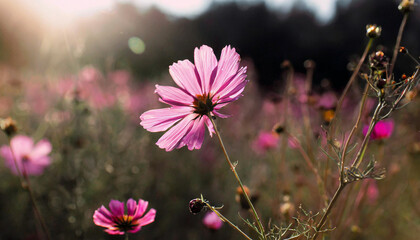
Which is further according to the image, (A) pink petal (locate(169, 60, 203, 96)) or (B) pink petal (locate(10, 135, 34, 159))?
(B) pink petal (locate(10, 135, 34, 159))

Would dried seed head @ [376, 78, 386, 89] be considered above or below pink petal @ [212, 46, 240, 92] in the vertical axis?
below

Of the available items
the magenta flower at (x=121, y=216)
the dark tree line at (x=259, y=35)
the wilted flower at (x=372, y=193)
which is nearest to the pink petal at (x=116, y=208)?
the magenta flower at (x=121, y=216)

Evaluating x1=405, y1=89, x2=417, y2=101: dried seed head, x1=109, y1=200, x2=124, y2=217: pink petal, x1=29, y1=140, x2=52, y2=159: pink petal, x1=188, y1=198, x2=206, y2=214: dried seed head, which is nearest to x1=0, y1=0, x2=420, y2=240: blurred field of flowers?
x1=29, y1=140, x2=52, y2=159: pink petal

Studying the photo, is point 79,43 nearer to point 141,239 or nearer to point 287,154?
point 141,239

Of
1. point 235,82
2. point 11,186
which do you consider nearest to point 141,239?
point 11,186

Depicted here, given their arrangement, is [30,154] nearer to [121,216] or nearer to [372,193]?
[121,216]

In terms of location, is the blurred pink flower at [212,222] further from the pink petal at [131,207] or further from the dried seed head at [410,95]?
the dried seed head at [410,95]

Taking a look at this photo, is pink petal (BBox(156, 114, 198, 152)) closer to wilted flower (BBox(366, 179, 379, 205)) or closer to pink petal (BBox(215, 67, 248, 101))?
pink petal (BBox(215, 67, 248, 101))
